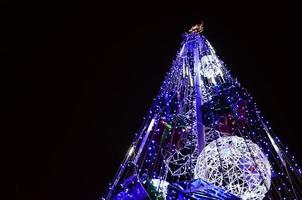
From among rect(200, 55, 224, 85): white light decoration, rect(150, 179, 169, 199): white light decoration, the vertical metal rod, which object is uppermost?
rect(200, 55, 224, 85): white light decoration

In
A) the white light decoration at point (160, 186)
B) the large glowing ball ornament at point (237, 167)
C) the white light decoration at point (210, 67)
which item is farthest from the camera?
the white light decoration at point (210, 67)

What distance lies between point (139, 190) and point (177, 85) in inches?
190

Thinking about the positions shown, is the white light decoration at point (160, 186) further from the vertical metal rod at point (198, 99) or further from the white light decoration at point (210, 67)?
the white light decoration at point (210, 67)

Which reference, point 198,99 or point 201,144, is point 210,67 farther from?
point 201,144

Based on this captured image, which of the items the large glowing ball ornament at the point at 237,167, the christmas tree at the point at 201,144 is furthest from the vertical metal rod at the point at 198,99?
the large glowing ball ornament at the point at 237,167

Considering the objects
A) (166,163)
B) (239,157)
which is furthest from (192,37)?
(239,157)

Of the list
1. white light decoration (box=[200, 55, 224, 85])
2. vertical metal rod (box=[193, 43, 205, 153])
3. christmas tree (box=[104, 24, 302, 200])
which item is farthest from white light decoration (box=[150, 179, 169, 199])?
white light decoration (box=[200, 55, 224, 85])

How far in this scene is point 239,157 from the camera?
6793 mm

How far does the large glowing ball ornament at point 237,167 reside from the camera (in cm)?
653

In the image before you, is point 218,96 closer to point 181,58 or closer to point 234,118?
point 234,118

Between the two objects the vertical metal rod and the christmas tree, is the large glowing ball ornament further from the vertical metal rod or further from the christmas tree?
the vertical metal rod

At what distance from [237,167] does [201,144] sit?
1.98 meters

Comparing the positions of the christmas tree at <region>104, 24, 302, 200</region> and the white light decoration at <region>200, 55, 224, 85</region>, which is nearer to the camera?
the christmas tree at <region>104, 24, 302, 200</region>

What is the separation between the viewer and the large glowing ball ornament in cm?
653
